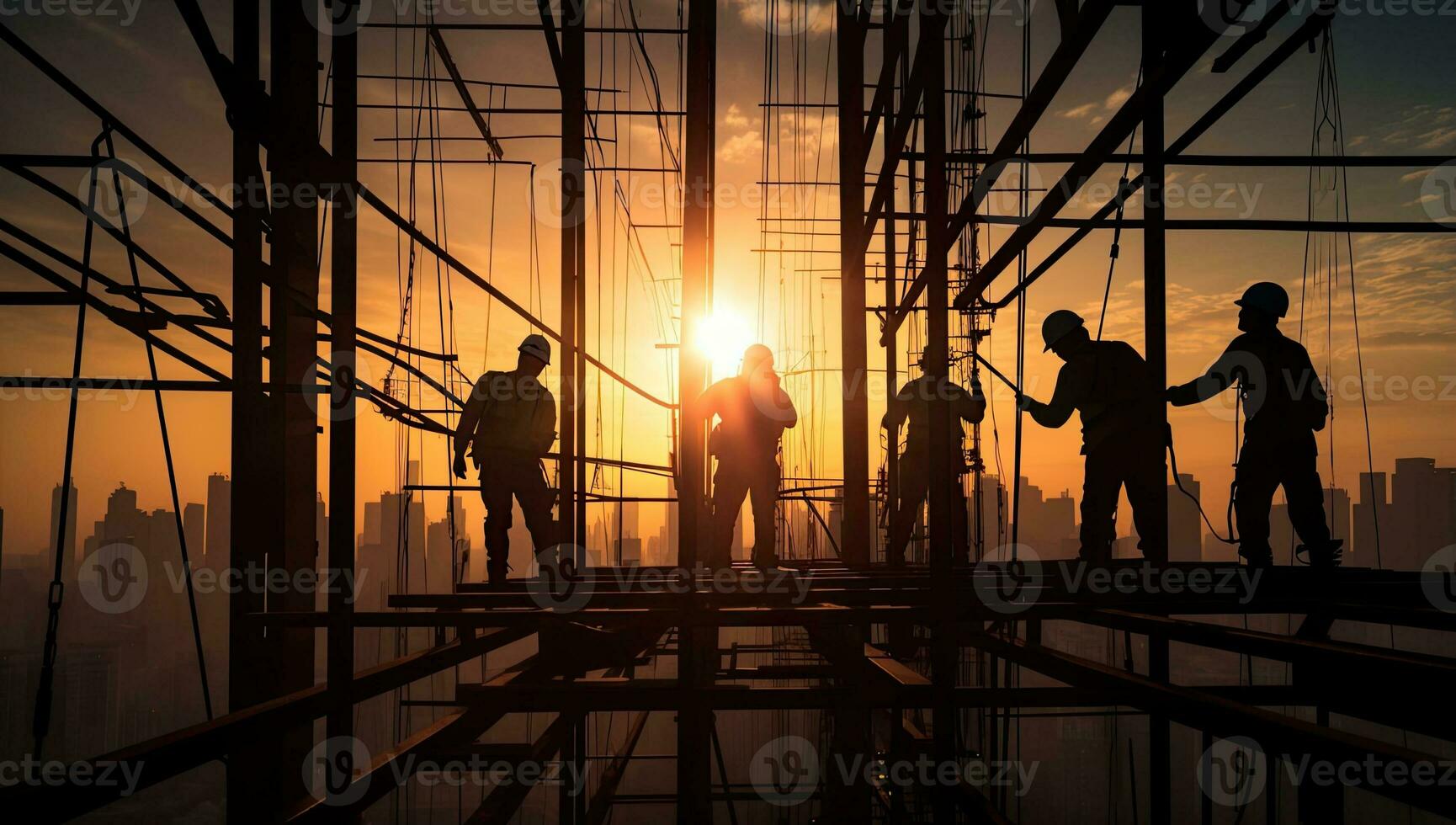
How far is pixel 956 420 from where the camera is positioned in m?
11.0

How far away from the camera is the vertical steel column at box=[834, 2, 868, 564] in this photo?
395 inches

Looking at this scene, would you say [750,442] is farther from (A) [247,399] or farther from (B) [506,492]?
(A) [247,399]

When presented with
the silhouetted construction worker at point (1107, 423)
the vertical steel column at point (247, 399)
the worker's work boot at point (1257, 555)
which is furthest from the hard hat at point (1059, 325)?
the vertical steel column at point (247, 399)

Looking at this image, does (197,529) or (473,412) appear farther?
(197,529)

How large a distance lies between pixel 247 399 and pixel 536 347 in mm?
4375

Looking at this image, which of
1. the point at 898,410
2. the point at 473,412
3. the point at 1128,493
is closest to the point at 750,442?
the point at 473,412

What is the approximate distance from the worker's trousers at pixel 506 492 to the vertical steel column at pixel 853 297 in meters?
3.44

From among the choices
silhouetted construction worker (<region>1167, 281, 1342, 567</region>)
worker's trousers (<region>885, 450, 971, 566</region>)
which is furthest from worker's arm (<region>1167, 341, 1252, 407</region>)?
worker's trousers (<region>885, 450, 971, 566</region>)

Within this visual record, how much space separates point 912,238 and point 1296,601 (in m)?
14.5

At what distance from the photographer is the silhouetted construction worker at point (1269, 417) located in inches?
261

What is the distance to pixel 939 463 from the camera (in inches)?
157

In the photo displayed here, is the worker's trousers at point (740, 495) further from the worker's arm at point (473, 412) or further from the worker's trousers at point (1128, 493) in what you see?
the worker's trousers at point (1128, 493)

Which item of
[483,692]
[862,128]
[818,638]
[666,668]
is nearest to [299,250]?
[483,692]

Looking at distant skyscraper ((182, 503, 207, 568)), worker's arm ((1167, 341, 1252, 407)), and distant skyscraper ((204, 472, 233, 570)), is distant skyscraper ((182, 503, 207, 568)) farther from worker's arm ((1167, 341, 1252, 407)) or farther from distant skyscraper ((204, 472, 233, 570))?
worker's arm ((1167, 341, 1252, 407))
